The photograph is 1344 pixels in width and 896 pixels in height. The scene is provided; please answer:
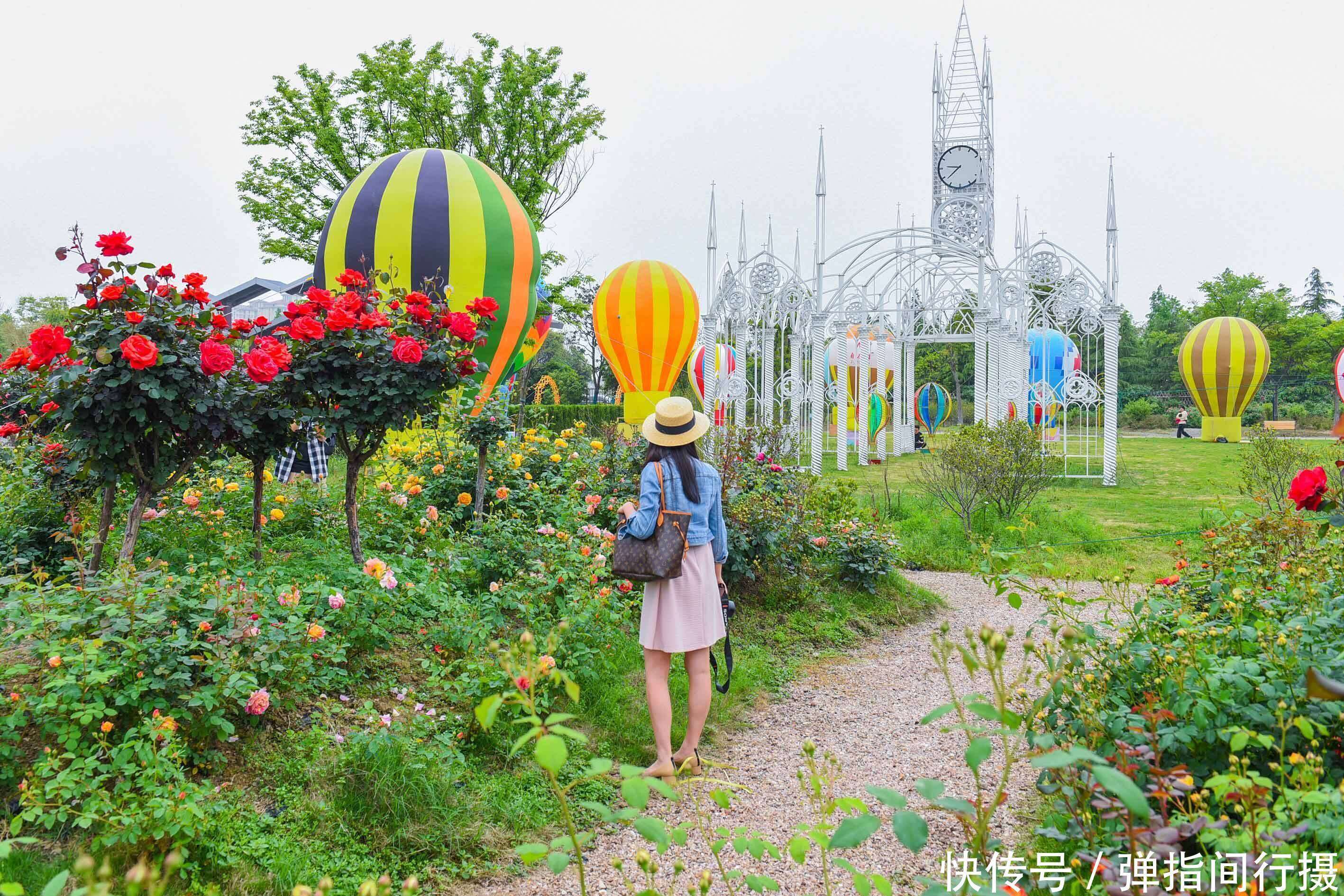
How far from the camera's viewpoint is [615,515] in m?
6.11

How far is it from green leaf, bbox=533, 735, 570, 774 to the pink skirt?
89.0 inches

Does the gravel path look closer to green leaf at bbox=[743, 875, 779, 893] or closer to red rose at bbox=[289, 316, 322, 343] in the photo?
green leaf at bbox=[743, 875, 779, 893]

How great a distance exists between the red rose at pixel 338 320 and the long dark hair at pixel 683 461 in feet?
5.55

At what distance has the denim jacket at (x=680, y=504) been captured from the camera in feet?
11.8

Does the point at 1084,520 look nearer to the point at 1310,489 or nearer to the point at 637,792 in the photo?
the point at 1310,489

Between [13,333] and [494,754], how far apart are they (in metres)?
42.9

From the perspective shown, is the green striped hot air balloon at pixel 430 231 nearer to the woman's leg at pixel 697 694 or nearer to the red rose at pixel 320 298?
the red rose at pixel 320 298

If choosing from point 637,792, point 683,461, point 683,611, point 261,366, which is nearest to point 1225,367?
point 683,461

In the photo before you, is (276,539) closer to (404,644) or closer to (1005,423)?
(404,644)

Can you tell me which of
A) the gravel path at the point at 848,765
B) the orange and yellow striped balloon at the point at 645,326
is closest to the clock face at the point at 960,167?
the orange and yellow striped balloon at the point at 645,326

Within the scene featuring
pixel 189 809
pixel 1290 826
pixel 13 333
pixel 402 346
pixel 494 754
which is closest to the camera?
pixel 1290 826

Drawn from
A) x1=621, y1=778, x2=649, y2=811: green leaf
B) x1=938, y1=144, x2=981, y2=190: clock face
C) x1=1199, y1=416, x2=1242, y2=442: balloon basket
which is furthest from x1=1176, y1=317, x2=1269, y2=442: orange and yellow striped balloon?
x1=621, y1=778, x2=649, y2=811: green leaf

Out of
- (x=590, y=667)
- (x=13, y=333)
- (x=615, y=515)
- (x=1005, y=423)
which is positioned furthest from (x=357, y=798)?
(x=13, y=333)

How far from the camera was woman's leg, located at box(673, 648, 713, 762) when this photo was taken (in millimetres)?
3730
